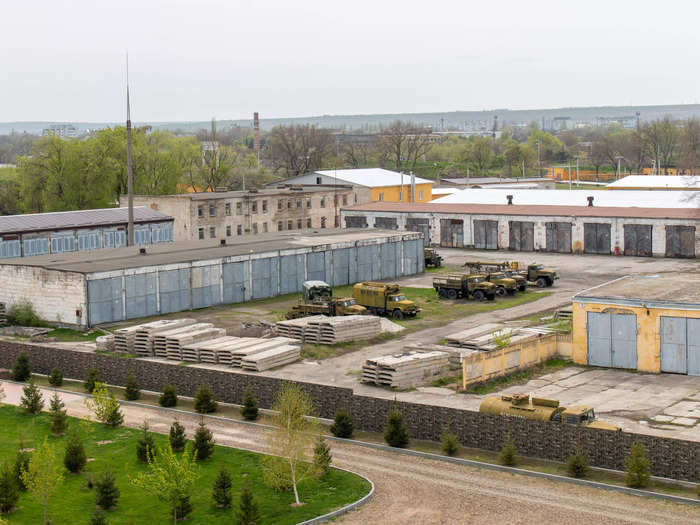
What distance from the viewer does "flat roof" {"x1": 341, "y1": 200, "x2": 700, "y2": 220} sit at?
77.8 meters

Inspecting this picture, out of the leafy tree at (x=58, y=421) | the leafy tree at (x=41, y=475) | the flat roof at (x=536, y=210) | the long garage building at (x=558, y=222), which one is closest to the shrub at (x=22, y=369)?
the leafy tree at (x=58, y=421)

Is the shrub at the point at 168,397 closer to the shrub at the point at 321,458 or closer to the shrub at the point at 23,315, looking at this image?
the shrub at the point at 321,458

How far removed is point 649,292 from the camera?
44438 mm

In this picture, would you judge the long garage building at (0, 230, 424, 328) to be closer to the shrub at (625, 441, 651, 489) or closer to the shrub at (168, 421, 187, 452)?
the shrub at (168, 421, 187, 452)

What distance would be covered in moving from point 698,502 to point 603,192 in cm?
7571

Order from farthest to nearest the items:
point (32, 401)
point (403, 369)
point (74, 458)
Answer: point (403, 369)
point (32, 401)
point (74, 458)

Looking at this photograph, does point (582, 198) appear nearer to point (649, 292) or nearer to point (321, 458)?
point (649, 292)

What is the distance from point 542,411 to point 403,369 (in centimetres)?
866

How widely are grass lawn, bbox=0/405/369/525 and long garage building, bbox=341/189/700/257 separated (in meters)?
54.7

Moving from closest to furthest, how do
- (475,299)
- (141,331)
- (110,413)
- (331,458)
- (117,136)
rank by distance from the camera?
(331,458) → (110,413) → (141,331) → (475,299) → (117,136)

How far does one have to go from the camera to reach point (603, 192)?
9812 cm

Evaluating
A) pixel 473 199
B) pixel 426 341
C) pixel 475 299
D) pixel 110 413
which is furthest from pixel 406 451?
pixel 473 199

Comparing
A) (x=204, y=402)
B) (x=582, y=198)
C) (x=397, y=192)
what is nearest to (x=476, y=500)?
(x=204, y=402)

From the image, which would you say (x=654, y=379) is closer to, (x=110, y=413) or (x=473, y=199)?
(x=110, y=413)
